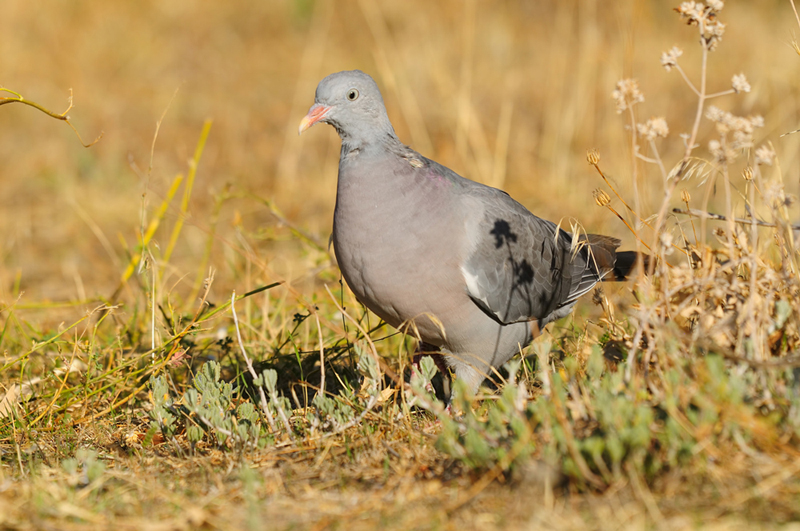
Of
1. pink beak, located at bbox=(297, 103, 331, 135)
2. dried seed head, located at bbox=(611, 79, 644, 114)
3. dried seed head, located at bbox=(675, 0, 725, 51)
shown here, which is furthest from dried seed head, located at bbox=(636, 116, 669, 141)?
pink beak, located at bbox=(297, 103, 331, 135)

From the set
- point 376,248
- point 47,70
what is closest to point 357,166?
point 376,248

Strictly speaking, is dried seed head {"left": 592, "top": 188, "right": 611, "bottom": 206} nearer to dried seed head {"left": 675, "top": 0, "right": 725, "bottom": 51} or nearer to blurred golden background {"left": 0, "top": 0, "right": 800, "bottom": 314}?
dried seed head {"left": 675, "top": 0, "right": 725, "bottom": 51}

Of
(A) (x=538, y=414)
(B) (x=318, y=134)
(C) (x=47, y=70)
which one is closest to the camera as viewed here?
(A) (x=538, y=414)

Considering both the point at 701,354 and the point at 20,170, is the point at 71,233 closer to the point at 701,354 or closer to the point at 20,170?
the point at 20,170

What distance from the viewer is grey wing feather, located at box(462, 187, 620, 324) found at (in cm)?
317

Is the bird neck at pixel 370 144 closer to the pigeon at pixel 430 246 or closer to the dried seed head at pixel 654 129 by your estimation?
the pigeon at pixel 430 246

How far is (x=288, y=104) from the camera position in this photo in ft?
29.4

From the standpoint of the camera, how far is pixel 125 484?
247 cm

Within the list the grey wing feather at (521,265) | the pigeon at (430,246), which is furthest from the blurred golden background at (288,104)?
→ the pigeon at (430,246)

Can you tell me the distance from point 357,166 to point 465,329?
2.68 ft

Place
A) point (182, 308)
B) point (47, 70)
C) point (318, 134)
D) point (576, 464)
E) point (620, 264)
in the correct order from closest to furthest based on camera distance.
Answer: point (576, 464)
point (620, 264)
point (182, 308)
point (318, 134)
point (47, 70)

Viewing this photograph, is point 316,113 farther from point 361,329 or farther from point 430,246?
point 361,329

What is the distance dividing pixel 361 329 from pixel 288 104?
662 centimetres

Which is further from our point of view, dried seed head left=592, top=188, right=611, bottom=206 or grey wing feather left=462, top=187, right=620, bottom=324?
grey wing feather left=462, top=187, right=620, bottom=324
